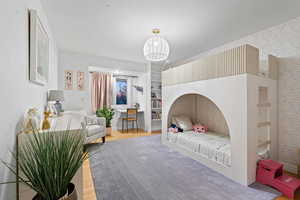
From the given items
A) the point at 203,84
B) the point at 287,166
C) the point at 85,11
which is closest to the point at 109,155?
the point at 203,84

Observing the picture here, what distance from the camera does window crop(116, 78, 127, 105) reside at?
5.35 m

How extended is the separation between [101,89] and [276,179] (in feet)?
16.2

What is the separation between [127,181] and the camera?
191cm

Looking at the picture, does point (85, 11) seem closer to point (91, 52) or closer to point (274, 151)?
point (91, 52)

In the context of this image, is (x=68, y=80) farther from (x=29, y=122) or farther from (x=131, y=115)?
(x=29, y=122)

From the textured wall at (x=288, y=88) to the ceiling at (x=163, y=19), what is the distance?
0.24 m

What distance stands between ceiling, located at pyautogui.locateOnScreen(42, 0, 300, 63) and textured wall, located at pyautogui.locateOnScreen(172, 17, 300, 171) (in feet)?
0.80

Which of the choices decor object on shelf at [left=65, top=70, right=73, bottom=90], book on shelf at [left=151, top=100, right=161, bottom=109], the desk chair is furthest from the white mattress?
decor object on shelf at [left=65, top=70, right=73, bottom=90]

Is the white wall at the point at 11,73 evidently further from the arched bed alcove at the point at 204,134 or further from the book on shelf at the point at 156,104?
the book on shelf at the point at 156,104

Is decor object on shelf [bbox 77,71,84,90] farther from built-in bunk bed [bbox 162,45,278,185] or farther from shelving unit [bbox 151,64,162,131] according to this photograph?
built-in bunk bed [bbox 162,45,278,185]

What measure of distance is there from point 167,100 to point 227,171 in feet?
6.36

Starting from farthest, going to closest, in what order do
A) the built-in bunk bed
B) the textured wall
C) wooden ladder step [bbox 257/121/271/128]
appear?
the textured wall < wooden ladder step [bbox 257/121/271/128] < the built-in bunk bed

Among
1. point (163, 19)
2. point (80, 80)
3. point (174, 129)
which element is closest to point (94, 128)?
point (80, 80)

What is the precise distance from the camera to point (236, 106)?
1.94 m
